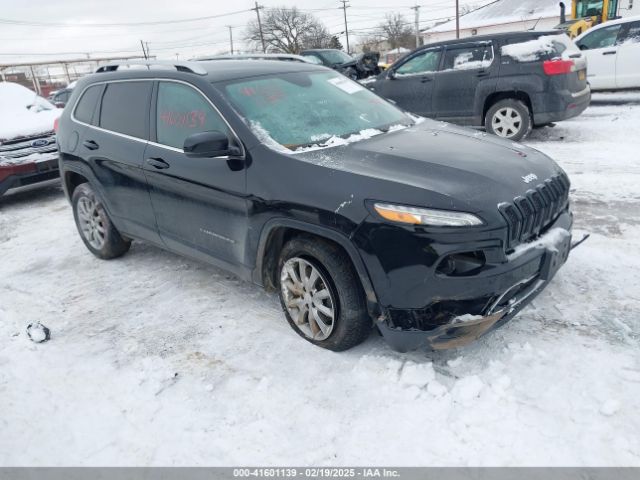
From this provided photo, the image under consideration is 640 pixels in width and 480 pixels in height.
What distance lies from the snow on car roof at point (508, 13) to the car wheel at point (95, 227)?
155ft

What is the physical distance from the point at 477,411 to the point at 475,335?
1.26 ft

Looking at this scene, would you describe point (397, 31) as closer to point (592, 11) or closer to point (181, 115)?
point (592, 11)

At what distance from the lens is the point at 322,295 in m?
3.01

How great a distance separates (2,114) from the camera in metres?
7.82

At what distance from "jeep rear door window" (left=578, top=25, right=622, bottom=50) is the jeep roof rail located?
32.8 ft

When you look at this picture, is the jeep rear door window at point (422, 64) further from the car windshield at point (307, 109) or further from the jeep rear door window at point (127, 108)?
the jeep rear door window at point (127, 108)

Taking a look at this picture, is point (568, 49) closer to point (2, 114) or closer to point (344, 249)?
point (344, 249)

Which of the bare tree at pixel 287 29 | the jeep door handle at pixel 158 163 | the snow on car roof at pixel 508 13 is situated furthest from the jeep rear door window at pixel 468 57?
the bare tree at pixel 287 29

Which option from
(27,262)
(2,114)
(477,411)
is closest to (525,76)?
(477,411)

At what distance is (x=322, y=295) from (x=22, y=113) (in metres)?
7.27

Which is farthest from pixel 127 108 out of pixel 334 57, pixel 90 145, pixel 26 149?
pixel 334 57

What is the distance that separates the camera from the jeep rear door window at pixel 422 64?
28.3 ft

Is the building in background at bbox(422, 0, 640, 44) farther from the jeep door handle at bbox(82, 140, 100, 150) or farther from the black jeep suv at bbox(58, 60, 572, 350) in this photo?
the black jeep suv at bbox(58, 60, 572, 350)

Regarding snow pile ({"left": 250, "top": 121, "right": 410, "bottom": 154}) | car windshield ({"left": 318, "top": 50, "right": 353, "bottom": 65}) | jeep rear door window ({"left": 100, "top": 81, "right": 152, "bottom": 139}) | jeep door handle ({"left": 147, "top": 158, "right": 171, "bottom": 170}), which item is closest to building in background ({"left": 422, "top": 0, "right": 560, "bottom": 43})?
car windshield ({"left": 318, "top": 50, "right": 353, "bottom": 65})
